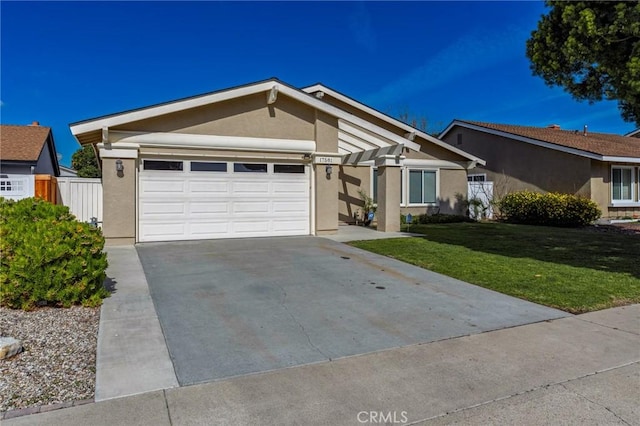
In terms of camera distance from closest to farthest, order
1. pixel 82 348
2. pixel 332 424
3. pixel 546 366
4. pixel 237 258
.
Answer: pixel 332 424
pixel 546 366
pixel 82 348
pixel 237 258

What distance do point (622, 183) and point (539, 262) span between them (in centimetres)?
1436

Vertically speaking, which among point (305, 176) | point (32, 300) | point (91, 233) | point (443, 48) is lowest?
point (32, 300)

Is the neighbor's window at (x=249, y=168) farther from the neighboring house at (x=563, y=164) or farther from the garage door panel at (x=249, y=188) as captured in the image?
the neighboring house at (x=563, y=164)

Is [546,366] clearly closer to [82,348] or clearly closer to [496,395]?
[496,395]

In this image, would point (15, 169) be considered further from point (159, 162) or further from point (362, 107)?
point (362, 107)

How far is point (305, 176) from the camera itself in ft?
41.7

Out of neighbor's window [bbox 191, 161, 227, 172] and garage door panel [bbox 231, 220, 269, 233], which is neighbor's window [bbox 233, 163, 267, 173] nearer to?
neighbor's window [bbox 191, 161, 227, 172]

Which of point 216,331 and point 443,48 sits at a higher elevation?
point 443,48

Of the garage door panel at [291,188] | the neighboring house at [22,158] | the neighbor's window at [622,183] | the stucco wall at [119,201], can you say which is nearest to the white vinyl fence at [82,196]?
the neighboring house at [22,158]

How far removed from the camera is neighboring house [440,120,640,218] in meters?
18.1

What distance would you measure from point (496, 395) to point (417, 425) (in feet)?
2.70

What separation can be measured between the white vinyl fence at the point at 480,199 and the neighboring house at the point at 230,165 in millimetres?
6897

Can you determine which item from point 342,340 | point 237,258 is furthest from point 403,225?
point 342,340

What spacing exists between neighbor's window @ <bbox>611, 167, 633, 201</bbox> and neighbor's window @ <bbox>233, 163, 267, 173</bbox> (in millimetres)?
16393
